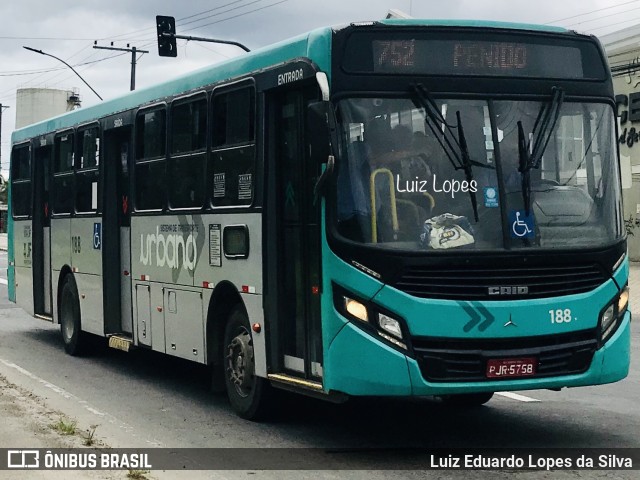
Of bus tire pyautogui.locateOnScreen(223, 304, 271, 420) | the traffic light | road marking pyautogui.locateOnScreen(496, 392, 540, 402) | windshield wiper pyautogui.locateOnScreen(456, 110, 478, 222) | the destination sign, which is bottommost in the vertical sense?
road marking pyautogui.locateOnScreen(496, 392, 540, 402)

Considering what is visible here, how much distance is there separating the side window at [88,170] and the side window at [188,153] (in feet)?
9.19

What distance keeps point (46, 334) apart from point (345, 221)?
36.8 feet

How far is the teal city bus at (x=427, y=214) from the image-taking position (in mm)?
8242

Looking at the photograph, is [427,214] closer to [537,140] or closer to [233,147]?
[537,140]

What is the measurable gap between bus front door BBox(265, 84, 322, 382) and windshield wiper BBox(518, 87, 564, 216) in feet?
4.92

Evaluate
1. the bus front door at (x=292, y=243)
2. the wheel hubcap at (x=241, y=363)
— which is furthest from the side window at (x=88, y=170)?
the bus front door at (x=292, y=243)

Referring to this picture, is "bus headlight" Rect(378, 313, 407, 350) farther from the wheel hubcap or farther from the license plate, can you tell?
the wheel hubcap

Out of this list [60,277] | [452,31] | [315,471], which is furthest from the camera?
[60,277]

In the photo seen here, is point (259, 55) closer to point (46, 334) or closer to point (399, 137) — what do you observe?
point (399, 137)

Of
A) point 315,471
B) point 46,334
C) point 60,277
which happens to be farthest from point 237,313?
point 46,334

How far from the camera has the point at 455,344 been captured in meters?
8.24

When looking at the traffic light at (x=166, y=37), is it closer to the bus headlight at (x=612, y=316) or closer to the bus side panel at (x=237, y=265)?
the bus side panel at (x=237, y=265)

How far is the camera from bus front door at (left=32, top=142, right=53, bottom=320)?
16.6 metres

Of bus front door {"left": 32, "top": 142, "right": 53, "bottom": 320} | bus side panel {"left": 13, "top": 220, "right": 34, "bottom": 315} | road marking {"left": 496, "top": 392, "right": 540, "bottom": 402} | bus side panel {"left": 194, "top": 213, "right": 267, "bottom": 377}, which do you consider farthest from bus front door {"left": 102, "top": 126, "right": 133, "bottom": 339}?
road marking {"left": 496, "top": 392, "right": 540, "bottom": 402}
